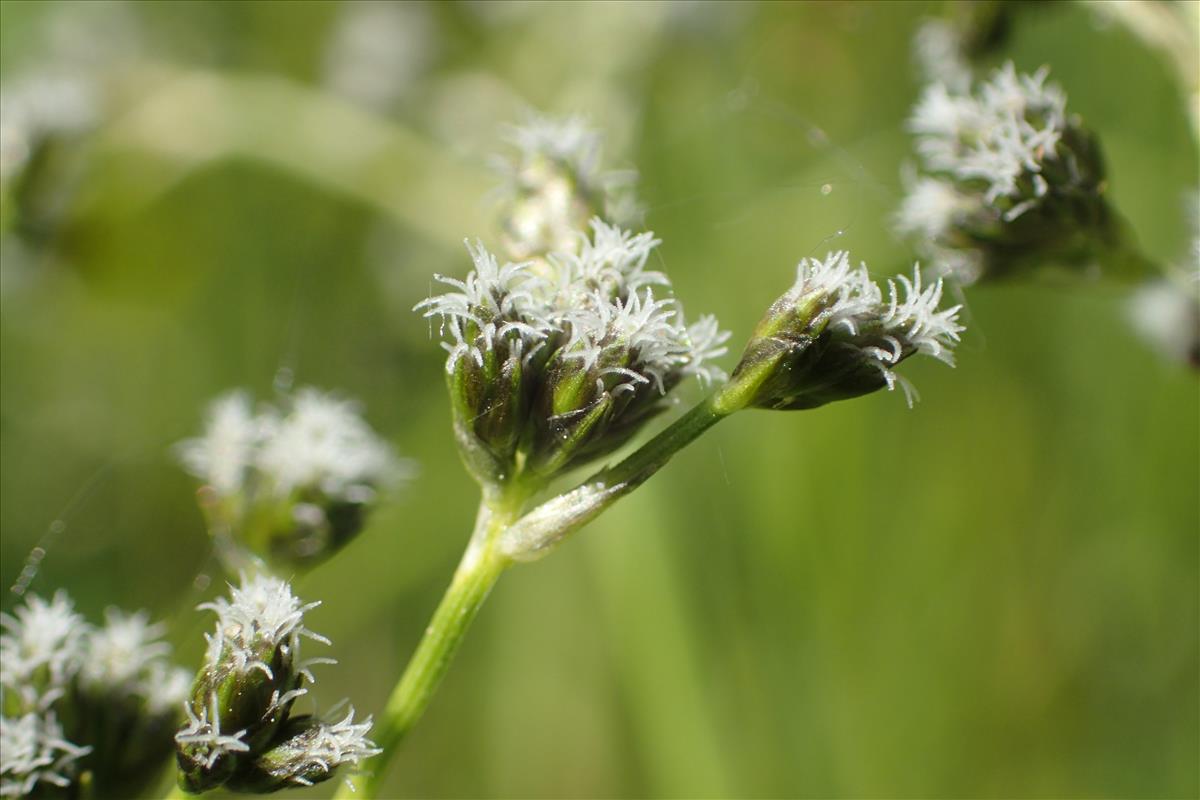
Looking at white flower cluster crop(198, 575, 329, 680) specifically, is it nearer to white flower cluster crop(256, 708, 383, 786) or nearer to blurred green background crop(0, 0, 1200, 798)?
white flower cluster crop(256, 708, 383, 786)

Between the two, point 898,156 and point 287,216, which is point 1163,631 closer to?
point 898,156

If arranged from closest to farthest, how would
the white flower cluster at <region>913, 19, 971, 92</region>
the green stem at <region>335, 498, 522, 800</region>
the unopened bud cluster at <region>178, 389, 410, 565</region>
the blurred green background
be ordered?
the green stem at <region>335, 498, 522, 800</region>, the unopened bud cluster at <region>178, 389, 410, 565</region>, the white flower cluster at <region>913, 19, 971, 92</region>, the blurred green background

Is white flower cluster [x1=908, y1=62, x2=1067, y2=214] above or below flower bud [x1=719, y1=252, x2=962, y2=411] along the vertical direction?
above

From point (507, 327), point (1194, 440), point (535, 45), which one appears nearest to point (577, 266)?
point (507, 327)

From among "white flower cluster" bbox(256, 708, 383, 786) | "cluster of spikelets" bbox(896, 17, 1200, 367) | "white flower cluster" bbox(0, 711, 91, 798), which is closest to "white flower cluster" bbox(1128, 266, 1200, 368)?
"cluster of spikelets" bbox(896, 17, 1200, 367)

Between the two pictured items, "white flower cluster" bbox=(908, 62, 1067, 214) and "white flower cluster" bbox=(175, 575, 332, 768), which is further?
"white flower cluster" bbox=(908, 62, 1067, 214)
